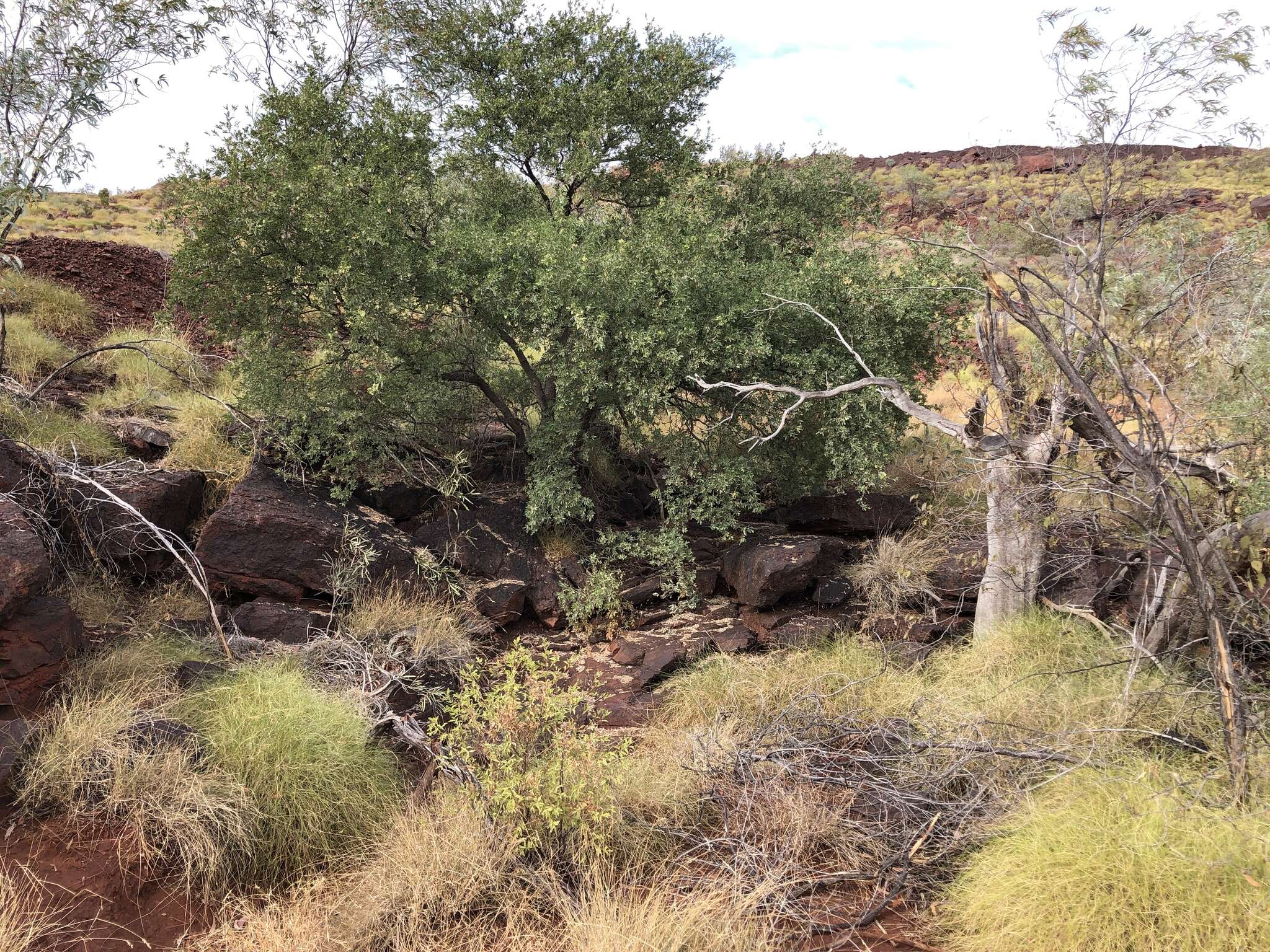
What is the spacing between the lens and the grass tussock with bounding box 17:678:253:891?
460cm

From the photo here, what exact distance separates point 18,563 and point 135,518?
2.13 meters

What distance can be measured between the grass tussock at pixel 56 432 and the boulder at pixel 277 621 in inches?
85.2

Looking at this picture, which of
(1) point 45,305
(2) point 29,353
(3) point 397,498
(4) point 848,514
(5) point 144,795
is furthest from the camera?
(1) point 45,305

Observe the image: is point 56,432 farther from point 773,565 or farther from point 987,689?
point 987,689

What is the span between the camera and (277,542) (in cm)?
790

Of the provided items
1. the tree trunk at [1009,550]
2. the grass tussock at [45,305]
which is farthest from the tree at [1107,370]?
the grass tussock at [45,305]

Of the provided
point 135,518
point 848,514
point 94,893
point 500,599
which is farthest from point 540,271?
point 94,893

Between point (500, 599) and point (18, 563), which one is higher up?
point (18, 563)

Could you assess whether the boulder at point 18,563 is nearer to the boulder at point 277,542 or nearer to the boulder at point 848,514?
the boulder at point 277,542

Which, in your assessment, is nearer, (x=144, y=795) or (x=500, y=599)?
(x=144, y=795)

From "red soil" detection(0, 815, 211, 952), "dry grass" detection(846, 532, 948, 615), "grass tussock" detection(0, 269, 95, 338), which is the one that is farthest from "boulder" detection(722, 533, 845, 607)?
"grass tussock" detection(0, 269, 95, 338)

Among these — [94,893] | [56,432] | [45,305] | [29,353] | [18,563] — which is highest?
[45,305]

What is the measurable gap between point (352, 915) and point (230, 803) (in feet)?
3.99

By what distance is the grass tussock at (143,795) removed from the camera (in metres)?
4.60
